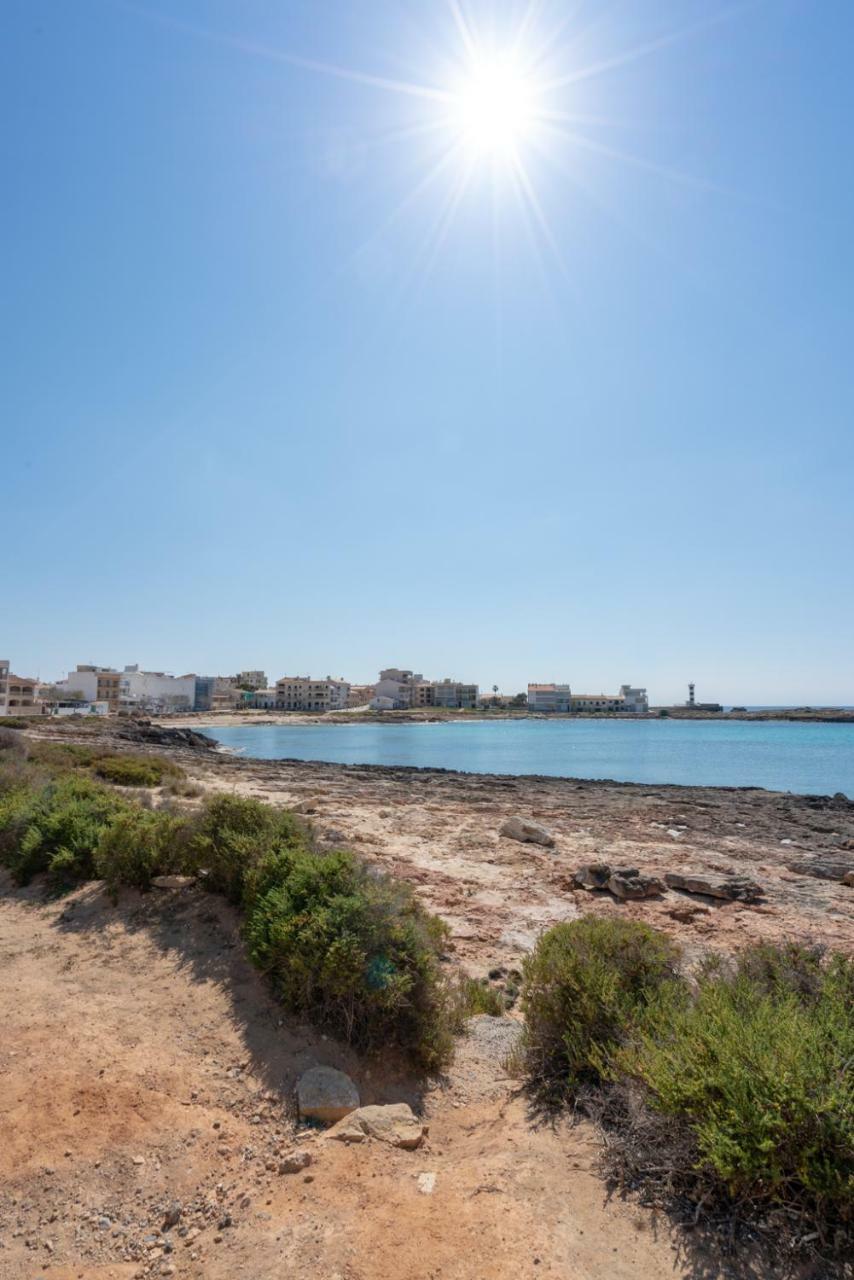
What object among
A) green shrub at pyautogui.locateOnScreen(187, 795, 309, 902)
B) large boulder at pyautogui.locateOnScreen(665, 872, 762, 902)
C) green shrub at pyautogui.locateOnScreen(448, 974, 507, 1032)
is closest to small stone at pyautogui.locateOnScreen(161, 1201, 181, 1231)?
green shrub at pyautogui.locateOnScreen(448, 974, 507, 1032)

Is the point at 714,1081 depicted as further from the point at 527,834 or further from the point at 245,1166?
the point at 527,834

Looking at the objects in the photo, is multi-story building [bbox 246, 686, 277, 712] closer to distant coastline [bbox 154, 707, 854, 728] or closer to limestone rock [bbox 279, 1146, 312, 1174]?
distant coastline [bbox 154, 707, 854, 728]

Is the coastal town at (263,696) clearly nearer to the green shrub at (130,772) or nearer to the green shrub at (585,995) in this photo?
the green shrub at (130,772)

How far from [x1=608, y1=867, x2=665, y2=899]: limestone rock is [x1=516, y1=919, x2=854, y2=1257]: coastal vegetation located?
4971 mm

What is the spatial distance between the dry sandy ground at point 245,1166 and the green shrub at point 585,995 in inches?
15.0

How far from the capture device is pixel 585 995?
4.70 m

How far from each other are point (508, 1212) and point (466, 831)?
12284 mm

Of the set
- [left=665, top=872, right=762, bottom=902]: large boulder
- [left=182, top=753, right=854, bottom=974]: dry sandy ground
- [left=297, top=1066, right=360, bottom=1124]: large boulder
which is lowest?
[left=182, top=753, right=854, bottom=974]: dry sandy ground

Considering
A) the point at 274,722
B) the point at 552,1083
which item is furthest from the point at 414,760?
the point at 274,722

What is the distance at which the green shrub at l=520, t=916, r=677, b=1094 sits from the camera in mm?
4496

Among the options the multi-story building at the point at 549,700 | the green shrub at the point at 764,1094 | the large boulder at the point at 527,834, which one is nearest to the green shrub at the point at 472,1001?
the green shrub at the point at 764,1094

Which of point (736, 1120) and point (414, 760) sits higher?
point (736, 1120)

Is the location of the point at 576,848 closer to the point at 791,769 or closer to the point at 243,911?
the point at 243,911

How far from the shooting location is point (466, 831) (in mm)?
15383
